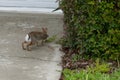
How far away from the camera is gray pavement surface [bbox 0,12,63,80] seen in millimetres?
5824

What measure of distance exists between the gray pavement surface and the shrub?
1.68 feet

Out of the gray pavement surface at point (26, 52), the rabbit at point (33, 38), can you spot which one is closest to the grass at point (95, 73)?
the gray pavement surface at point (26, 52)

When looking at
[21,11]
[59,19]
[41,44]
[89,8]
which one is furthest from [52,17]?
[89,8]

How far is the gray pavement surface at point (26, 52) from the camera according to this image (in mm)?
5824

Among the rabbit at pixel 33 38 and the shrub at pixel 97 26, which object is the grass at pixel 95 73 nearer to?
the shrub at pixel 97 26

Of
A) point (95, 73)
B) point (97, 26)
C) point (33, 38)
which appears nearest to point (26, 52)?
point (33, 38)

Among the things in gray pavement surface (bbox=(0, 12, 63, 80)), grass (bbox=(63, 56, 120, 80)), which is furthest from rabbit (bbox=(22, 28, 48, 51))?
grass (bbox=(63, 56, 120, 80))

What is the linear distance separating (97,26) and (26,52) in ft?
3.97

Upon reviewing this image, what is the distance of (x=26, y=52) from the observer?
→ 661cm

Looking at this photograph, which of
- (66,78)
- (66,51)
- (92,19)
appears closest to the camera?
(66,78)

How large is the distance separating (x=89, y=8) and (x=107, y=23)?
12.8 inches

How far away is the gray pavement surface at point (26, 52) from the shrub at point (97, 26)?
51 cm

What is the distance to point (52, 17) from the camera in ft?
28.1

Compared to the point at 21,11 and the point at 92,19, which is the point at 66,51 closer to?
the point at 92,19
